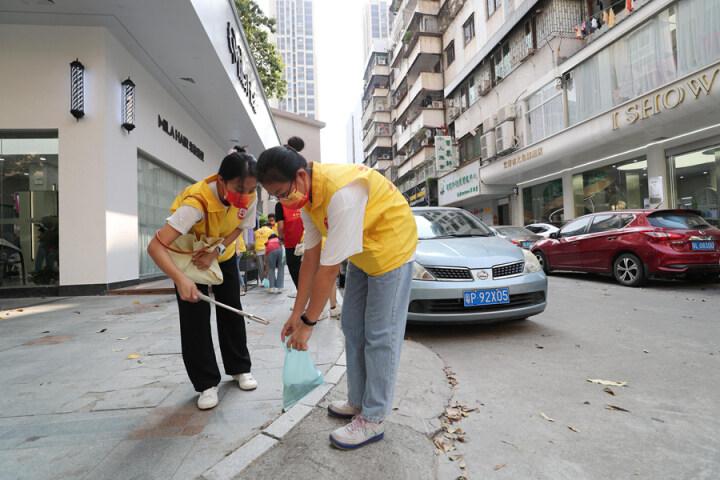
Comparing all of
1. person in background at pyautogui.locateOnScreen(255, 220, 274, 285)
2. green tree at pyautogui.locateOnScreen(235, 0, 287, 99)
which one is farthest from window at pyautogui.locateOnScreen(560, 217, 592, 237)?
green tree at pyautogui.locateOnScreen(235, 0, 287, 99)

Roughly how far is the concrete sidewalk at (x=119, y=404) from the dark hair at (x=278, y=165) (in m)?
1.33

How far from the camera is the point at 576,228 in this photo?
29.2ft

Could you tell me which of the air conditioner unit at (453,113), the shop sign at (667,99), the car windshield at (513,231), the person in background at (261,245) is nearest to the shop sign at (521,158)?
the shop sign at (667,99)

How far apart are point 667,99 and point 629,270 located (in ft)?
20.0

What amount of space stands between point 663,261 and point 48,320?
9.18 metres

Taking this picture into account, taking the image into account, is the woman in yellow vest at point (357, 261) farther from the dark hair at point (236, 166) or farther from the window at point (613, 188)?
the window at point (613, 188)

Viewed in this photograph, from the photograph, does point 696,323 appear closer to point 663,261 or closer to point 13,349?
point 663,261

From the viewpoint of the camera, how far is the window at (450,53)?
27086 mm

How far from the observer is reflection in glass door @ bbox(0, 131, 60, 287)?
7.71m

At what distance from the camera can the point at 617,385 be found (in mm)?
2824

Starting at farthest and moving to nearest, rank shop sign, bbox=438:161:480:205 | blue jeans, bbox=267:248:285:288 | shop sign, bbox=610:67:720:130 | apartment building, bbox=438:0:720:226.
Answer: shop sign, bbox=438:161:480:205
apartment building, bbox=438:0:720:226
shop sign, bbox=610:67:720:130
blue jeans, bbox=267:248:285:288

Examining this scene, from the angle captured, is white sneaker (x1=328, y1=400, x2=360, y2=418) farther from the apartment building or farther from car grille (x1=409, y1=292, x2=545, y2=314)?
the apartment building

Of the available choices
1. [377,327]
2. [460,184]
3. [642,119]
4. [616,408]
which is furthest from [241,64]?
[460,184]

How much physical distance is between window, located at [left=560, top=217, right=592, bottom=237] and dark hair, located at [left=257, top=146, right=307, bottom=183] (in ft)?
27.9
